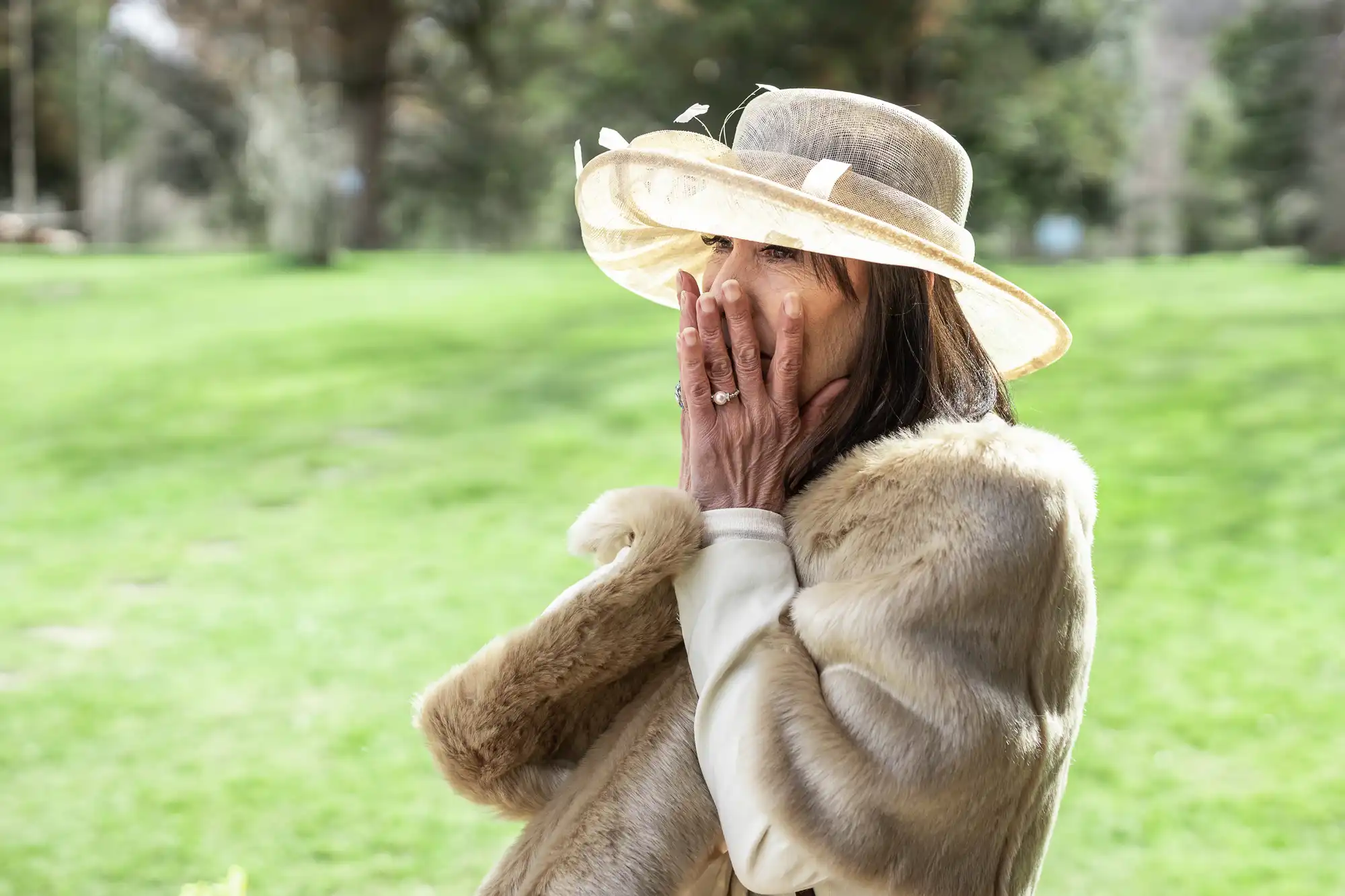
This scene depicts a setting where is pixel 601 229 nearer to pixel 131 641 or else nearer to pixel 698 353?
pixel 698 353

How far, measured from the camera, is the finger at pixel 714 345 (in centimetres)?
149

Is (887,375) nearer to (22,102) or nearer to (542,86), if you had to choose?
(542,86)

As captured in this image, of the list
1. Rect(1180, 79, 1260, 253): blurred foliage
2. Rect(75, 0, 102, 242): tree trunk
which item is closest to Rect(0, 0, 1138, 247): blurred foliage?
Rect(75, 0, 102, 242): tree trunk

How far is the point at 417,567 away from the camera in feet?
18.2

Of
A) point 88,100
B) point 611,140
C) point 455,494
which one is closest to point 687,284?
point 611,140

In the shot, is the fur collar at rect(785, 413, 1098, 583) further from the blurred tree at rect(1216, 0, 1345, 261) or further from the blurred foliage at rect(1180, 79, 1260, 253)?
the blurred foliage at rect(1180, 79, 1260, 253)

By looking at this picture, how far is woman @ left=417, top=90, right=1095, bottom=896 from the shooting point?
1.29 m

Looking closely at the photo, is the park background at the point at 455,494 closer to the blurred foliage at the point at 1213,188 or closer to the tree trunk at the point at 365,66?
the blurred foliage at the point at 1213,188

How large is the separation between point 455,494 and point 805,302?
16.6ft

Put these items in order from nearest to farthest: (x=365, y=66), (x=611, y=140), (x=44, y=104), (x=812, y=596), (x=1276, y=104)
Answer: (x=812, y=596), (x=611, y=140), (x=1276, y=104), (x=365, y=66), (x=44, y=104)

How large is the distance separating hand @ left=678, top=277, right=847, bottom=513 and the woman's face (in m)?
0.02

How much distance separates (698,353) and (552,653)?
39 centimetres

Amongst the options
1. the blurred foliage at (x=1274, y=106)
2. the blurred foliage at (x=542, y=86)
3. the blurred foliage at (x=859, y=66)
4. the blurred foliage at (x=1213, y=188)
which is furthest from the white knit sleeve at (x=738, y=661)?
the blurred foliage at (x=1213, y=188)

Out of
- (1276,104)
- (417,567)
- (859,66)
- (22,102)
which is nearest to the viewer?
(417,567)
